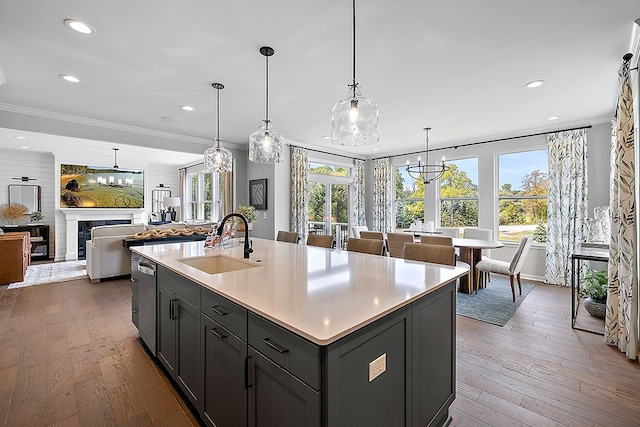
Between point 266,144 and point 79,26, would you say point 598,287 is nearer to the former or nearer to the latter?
point 266,144

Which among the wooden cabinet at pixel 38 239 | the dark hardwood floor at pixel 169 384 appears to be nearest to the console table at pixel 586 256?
the dark hardwood floor at pixel 169 384

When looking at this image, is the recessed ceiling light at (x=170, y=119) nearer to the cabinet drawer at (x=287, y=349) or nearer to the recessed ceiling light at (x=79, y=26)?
the recessed ceiling light at (x=79, y=26)

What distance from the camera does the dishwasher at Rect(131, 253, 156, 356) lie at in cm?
241

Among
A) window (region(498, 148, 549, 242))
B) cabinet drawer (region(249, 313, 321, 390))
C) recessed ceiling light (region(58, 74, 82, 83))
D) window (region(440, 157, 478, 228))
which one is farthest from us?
window (region(440, 157, 478, 228))

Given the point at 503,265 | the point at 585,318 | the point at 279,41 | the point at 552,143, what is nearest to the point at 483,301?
the point at 503,265

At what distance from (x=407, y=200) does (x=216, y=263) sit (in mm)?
5761

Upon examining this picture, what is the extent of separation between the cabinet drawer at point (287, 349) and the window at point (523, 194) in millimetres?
6026

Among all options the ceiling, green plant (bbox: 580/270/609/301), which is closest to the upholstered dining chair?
green plant (bbox: 580/270/609/301)

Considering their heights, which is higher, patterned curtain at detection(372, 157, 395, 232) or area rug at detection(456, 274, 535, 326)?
patterned curtain at detection(372, 157, 395, 232)

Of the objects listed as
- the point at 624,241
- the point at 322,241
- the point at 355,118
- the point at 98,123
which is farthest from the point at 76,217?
the point at 624,241

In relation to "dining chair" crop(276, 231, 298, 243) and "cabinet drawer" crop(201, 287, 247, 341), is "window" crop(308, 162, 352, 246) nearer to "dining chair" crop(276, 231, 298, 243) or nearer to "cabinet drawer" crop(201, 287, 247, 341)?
"dining chair" crop(276, 231, 298, 243)

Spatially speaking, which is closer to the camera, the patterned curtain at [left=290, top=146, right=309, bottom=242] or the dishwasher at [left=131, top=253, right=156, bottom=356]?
the dishwasher at [left=131, top=253, right=156, bottom=356]

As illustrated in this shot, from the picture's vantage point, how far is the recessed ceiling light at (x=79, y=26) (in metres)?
2.27

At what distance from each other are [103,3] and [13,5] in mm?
643
